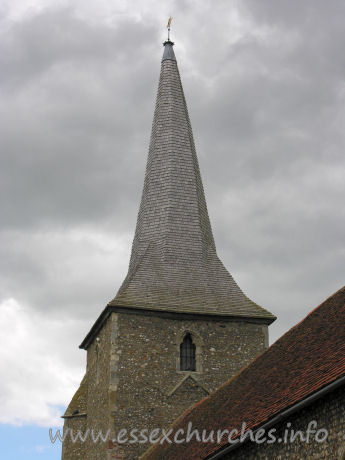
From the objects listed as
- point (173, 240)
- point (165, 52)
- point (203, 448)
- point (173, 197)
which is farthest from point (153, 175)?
point (203, 448)

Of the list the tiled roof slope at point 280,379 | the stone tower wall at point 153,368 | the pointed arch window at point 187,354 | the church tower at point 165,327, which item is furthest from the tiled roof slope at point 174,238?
the tiled roof slope at point 280,379

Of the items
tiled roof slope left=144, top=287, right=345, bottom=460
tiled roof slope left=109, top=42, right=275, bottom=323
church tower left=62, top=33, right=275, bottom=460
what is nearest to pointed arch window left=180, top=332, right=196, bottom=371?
church tower left=62, top=33, right=275, bottom=460

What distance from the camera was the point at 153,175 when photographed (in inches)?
801

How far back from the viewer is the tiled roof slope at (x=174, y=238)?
56.3 feet

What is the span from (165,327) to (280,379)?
22.1ft

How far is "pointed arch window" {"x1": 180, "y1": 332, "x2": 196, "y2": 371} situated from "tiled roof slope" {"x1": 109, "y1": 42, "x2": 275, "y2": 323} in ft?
2.44

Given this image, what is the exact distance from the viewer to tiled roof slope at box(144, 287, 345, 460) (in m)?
8.58

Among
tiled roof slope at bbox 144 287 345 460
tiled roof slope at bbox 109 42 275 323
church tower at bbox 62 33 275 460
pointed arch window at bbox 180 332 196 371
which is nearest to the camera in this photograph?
tiled roof slope at bbox 144 287 345 460

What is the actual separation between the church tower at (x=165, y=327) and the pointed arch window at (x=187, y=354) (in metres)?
0.02

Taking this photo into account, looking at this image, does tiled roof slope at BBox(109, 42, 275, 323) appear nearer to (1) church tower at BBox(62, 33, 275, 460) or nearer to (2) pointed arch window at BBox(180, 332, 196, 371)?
(1) church tower at BBox(62, 33, 275, 460)

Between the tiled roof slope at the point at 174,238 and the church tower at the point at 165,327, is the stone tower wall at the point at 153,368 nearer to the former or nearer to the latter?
the church tower at the point at 165,327

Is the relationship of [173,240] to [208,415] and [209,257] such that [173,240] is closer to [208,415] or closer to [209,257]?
[209,257]

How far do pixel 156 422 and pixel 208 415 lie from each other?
285 centimetres

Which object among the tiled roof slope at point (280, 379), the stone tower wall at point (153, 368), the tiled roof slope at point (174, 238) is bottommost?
the tiled roof slope at point (280, 379)
